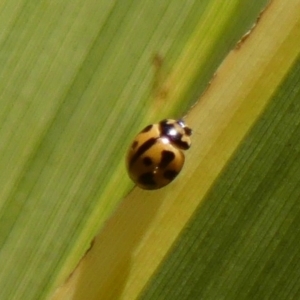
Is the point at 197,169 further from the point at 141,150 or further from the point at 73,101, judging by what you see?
the point at 73,101

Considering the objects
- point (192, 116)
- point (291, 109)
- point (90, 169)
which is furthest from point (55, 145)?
point (291, 109)

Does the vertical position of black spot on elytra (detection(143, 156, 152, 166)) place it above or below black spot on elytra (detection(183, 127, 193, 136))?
below

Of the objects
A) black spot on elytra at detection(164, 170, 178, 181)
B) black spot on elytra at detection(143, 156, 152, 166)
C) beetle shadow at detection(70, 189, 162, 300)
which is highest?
black spot on elytra at detection(164, 170, 178, 181)

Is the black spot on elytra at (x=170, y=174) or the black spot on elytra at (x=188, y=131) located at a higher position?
the black spot on elytra at (x=188, y=131)

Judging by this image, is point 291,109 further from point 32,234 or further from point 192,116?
point 32,234

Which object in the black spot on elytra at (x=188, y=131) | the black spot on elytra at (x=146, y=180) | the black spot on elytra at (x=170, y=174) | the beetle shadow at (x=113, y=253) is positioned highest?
the black spot on elytra at (x=188, y=131)
